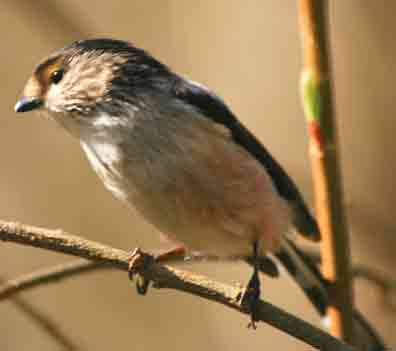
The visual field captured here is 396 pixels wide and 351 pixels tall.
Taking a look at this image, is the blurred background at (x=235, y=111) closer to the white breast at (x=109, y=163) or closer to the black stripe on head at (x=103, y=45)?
the black stripe on head at (x=103, y=45)

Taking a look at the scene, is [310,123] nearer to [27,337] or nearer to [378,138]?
[378,138]

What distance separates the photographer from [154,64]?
10.3 ft

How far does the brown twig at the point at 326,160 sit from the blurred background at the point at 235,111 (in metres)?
0.77

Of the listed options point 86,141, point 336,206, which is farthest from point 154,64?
point 336,206

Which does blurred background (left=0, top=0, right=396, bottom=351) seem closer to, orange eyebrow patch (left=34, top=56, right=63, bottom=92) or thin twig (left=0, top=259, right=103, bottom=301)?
orange eyebrow patch (left=34, top=56, right=63, bottom=92)

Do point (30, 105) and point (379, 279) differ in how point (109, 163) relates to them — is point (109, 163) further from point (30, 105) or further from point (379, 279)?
point (379, 279)

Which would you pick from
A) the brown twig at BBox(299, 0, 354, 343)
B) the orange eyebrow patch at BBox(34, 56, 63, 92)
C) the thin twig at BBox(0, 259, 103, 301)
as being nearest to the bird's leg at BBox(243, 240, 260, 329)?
the brown twig at BBox(299, 0, 354, 343)

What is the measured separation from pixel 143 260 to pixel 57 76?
35.6 inches

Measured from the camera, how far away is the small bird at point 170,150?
9.29ft

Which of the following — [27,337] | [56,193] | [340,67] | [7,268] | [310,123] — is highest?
[310,123]

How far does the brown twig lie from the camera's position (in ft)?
7.77

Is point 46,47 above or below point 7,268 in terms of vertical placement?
above

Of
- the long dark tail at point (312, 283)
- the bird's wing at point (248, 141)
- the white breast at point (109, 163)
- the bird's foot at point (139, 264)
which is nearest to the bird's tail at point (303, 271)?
the long dark tail at point (312, 283)

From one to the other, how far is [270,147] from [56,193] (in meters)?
1.49
